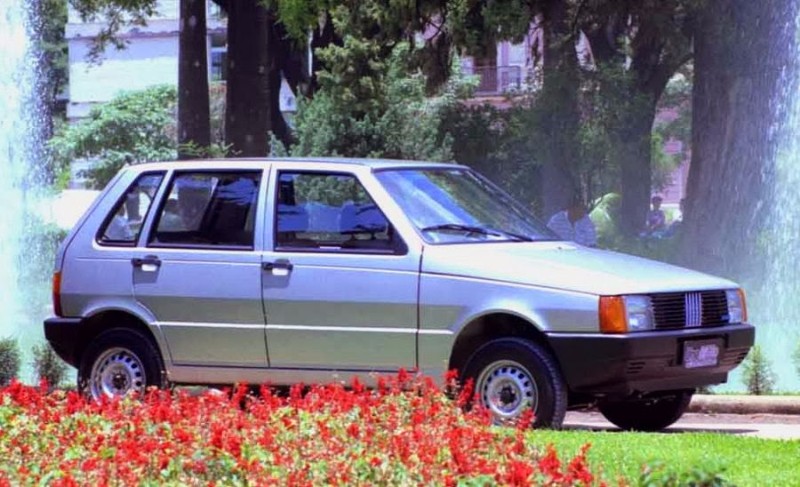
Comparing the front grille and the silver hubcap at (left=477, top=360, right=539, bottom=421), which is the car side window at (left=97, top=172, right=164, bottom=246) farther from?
the front grille

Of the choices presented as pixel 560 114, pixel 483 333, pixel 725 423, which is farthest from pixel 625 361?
pixel 560 114

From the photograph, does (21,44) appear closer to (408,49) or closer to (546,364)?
(408,49)

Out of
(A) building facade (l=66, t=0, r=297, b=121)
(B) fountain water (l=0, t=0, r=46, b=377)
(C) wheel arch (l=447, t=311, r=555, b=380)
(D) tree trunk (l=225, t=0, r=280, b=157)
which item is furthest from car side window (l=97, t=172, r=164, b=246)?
(A) building facade (l=66, t=0, r=297, b=121)

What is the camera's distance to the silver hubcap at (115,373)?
471 inches

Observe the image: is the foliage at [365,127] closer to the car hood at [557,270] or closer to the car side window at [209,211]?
the car side window at [209,211]

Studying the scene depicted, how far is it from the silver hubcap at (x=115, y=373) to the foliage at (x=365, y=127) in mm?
12595

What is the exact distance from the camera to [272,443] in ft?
24.4

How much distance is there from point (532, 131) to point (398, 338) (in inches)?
791

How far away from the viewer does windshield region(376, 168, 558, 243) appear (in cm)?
1123

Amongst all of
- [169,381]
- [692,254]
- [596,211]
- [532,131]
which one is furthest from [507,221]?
[596,211]

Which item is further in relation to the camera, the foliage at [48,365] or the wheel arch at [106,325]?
the foliage at [48,365]

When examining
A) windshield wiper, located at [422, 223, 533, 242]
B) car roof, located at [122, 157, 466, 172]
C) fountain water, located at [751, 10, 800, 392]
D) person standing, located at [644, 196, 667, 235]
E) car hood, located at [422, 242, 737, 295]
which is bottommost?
person standing, located at [644, 196, 667, 235]

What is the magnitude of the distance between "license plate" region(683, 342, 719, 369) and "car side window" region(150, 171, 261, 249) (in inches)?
110

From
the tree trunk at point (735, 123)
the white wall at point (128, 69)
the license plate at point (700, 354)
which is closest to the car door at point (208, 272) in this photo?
the license plate at point (700, 354)
